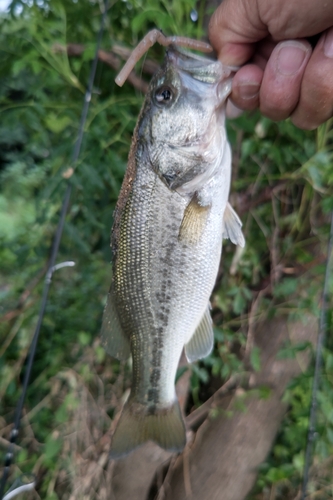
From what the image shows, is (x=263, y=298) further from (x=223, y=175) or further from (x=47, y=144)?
(x=47, y=144)

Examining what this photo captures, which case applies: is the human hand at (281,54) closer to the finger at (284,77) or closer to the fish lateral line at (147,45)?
the finger at (284,77)

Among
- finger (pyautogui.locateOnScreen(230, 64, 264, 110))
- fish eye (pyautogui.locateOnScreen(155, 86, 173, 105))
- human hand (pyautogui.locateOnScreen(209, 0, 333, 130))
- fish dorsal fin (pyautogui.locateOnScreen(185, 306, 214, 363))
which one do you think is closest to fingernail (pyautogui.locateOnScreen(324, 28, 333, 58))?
human hand (pyautogui.locateOnScreen(209, 0, 333, 130))

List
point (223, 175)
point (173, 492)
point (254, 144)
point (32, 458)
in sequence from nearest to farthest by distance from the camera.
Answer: point (223, 175)
point (254, 144)
point (32, 458)
point (173, 492)

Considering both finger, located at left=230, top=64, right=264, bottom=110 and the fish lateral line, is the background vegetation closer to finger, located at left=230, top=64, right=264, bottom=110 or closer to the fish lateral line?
finger, located at left=230, top=64, right=264, bottom=110

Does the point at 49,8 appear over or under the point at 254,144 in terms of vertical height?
over

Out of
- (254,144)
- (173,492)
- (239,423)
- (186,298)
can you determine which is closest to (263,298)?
(239,423)

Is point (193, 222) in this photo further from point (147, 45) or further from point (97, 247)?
point (97, 247)
